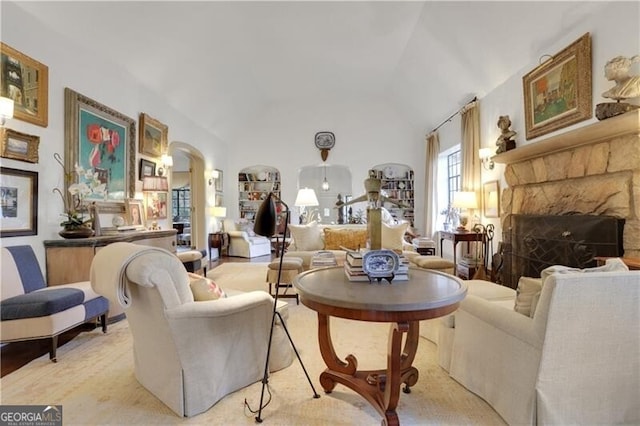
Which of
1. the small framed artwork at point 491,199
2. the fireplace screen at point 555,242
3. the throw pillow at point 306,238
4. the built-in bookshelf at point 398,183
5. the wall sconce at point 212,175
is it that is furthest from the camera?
the built-in bookshelf at point 398,183

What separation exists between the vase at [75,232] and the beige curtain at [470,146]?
5.19 meters

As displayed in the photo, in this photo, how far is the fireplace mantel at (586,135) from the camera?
2.40 metres

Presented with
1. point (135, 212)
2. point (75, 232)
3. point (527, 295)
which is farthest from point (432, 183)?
point (75, 232)

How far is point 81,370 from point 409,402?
→ 2.19 meters

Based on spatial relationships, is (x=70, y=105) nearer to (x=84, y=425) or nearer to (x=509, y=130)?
(x=84, y=425)

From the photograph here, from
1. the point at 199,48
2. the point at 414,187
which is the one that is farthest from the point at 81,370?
the point at 414,187

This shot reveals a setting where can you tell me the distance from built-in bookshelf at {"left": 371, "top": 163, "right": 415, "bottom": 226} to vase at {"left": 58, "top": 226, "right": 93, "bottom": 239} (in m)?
6.46

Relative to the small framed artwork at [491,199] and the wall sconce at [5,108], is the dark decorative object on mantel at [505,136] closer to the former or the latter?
the small framed artwork at [491,199]

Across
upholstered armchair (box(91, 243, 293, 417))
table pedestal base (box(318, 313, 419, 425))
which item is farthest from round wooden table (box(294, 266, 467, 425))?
upholstered armchair (box(91, 243, 293, 417))

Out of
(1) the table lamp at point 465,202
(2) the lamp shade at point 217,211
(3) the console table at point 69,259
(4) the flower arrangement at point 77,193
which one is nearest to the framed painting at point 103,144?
(4) the flower arrangement at point 77,193

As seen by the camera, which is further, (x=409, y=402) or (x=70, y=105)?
(x=70, y=105)

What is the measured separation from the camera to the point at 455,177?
6.97 metres

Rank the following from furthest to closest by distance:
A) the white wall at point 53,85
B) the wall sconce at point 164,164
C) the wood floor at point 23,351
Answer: the wall sconce at point 164,164, the white wall at point 53,85, the wood floor at point 23,351

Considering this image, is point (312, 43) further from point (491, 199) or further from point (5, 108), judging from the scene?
point (5, 108)
